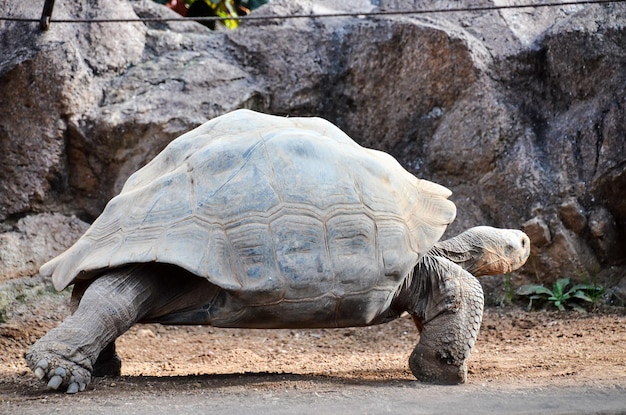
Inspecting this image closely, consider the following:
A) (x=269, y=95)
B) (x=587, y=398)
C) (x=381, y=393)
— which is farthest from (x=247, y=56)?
(x=587, y=398)

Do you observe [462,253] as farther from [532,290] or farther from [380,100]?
[380,100]

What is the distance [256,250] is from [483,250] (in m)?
1.66

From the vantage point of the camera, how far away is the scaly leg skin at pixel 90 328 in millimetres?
3398

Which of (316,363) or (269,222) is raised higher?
(269,222)

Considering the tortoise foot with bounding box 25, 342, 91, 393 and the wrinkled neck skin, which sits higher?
the wrinkled neck skin

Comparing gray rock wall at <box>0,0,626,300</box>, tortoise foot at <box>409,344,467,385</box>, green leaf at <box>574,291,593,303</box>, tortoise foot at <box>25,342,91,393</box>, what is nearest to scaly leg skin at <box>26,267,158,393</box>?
tortoise foot at <box>25,342,91,393</box>

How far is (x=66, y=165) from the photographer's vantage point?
21.8 ft

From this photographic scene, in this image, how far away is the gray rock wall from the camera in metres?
6.45

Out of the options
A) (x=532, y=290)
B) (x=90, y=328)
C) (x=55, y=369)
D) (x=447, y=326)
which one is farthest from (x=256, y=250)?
(x=532, y=290)

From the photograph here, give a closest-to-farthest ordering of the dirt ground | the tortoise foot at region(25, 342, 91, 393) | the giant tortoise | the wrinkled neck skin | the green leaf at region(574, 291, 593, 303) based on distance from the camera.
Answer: the dirt ground < the tortoise foot at region(25, 342, 91, 393) < the giant tortoise < the wrinkled neck skin < the green leaf at region(574, 291, 593, 303)

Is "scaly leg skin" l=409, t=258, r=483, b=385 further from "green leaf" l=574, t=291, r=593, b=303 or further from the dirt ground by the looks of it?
"green leaf" l=574, t=291, r=593, b=303

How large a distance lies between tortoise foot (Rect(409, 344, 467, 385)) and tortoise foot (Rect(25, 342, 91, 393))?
161 cm

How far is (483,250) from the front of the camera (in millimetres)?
4656

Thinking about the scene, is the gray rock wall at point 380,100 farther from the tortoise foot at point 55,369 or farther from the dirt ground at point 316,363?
the tortoise foot at point 55,369
